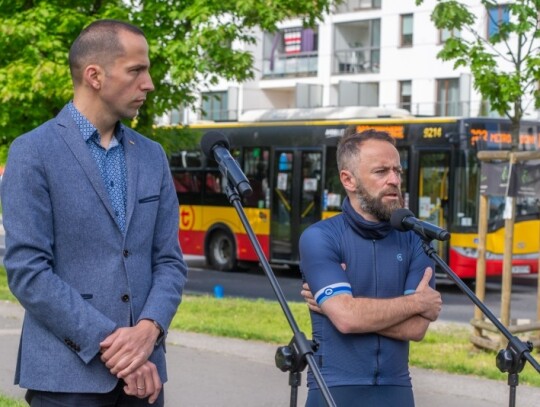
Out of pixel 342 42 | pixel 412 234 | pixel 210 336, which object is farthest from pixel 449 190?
pixel 342 42

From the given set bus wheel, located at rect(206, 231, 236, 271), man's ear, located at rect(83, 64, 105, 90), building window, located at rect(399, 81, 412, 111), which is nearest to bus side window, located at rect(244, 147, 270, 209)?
bus wheel, located at rect(206, 231, 236, 271)

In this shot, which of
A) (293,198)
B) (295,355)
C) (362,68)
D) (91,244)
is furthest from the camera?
(362,68)

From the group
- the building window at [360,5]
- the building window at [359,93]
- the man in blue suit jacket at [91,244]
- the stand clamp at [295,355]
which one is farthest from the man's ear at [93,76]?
the building window at [360,5]

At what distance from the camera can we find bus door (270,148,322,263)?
2375 centimetres

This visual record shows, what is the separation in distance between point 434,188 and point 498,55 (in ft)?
30.8

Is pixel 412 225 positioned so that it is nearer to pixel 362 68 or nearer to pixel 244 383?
pixel 244 383

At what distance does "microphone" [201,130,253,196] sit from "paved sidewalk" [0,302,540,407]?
16.0ft

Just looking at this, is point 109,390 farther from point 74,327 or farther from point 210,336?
point 210,336

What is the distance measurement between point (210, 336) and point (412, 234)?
8038 mm

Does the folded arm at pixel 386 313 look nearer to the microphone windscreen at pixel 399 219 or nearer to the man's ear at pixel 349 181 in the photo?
the microphone windscreen at pixel 399 219

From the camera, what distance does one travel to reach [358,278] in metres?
4.52

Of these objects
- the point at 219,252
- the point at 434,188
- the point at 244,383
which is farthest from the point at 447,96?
the point at 244,383

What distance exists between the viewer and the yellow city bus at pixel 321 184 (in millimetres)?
21359

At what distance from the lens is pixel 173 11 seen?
18.0 metres
